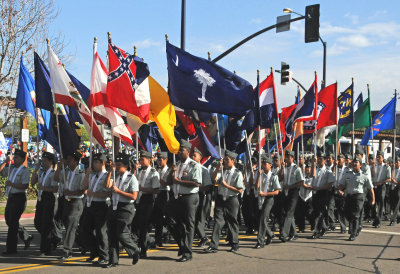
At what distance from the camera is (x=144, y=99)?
363 inches

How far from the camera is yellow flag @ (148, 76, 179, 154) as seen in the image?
933 centimetres

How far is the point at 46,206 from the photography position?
30.0 ft

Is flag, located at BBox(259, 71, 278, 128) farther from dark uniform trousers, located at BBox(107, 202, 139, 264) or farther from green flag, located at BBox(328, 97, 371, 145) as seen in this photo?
green flag, located at BBox(328, 97, 371, 145)

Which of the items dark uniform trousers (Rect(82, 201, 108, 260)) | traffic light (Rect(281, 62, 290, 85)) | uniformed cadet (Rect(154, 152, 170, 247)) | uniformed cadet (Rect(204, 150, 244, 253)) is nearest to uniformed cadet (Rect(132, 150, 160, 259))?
uniformed cadet (Rect(154, 152, 170, 247))

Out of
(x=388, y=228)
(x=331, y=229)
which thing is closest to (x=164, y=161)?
(x=331, y=229)

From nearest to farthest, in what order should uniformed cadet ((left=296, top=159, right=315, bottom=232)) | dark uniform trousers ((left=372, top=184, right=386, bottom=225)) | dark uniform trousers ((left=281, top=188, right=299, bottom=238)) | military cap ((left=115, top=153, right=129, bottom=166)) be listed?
military cap ((left=115, top=153, right=129, bottom=166)) → dark uniform trousers ((left=281, top=188, right=299, bottom=238)) → uniformed cadet ((left=296, top=159, right=315, bottom=232)) → dark uniform trousers ((left=372, top=184, right=386, bottom=225))

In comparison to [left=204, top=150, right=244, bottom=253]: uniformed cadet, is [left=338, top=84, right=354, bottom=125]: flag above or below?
above

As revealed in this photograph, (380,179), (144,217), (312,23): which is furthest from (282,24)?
(144,217)

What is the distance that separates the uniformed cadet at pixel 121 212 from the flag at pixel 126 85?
3.64 ft

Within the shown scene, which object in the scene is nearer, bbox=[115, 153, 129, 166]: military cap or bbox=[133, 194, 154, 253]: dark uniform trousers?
bbox=[115, 153, 129, 166]: military cap

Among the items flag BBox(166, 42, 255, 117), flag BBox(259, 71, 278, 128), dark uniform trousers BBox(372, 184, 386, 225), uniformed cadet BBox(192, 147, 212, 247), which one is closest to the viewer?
flag BBox(166, 42, 255, 117)

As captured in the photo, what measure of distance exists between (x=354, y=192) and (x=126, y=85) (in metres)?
5.60

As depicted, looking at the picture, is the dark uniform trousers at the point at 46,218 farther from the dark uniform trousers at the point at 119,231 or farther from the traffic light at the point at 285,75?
the traffic light at the point at 285,75

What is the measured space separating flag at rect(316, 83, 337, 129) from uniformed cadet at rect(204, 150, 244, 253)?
4128 millimetres
